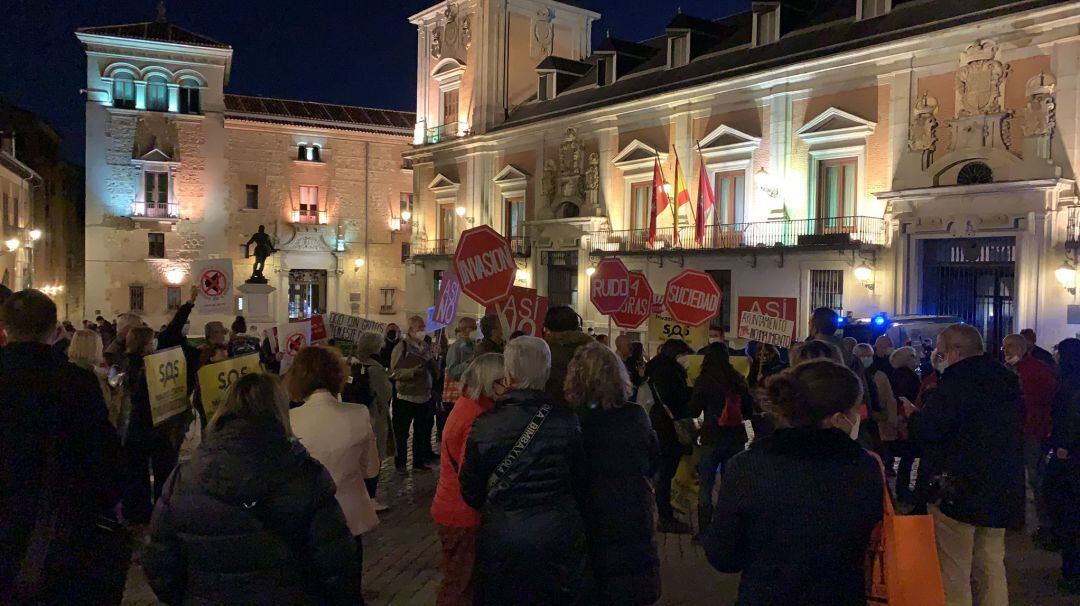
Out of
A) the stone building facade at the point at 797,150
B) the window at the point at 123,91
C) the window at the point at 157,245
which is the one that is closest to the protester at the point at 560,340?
the stone building facade at the point at 797,150

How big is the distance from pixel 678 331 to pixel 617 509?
25.6ft

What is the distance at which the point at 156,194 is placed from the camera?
3912 cm

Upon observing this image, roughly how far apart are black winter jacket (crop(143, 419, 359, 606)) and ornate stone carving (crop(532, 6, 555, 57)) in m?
34.6

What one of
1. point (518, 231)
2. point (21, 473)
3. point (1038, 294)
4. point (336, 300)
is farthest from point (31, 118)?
point (21, 473)

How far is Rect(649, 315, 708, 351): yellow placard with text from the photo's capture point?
12.0m

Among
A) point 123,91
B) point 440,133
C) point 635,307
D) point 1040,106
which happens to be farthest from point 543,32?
point 635,307

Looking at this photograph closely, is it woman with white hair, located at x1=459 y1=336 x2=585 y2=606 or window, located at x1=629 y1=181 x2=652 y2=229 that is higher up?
window, located at x1=629 y1=181 x2=652 y2=229

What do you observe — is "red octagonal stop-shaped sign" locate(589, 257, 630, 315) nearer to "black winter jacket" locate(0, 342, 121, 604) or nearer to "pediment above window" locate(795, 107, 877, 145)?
"black winter jacket" locate(0, 342, 121, 604)

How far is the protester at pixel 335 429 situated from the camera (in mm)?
4766

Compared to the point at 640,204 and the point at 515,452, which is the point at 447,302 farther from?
the point at 640,204

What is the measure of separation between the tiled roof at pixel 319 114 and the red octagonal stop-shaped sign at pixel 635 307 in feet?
105

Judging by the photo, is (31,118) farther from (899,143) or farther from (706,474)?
(706,474)

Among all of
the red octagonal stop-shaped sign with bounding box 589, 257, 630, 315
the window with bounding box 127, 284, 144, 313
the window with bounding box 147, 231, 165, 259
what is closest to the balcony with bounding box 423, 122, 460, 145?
the window with bounding box 147, 231, 165, 259

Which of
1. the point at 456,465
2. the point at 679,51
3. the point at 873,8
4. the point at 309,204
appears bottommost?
the point at 456,465
